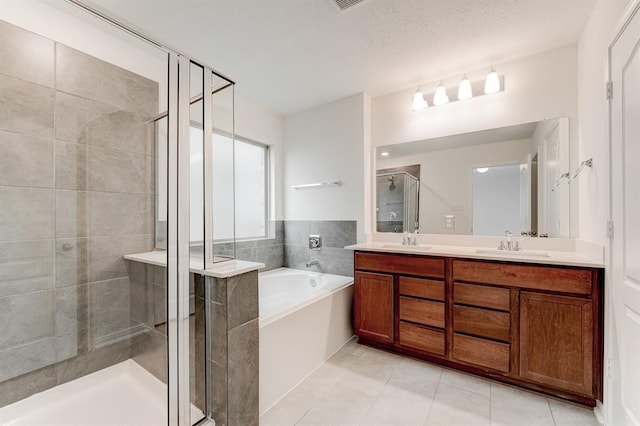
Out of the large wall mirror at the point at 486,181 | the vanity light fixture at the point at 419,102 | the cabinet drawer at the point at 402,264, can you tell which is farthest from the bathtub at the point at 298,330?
the vanity light fixture at the point at 419,102

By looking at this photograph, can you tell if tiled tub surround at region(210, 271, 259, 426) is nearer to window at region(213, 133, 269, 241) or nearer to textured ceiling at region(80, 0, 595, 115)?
window at region(213, 133, 269, 241)

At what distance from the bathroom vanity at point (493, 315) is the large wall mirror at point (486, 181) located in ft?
1.89

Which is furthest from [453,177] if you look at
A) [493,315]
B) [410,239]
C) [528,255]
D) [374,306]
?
[374,306]

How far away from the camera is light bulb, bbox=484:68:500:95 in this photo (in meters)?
2.30

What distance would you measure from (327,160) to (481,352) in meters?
2.26

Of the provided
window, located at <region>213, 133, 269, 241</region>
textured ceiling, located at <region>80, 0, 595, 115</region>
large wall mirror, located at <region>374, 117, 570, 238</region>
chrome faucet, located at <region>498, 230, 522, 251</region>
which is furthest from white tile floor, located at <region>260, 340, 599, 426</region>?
textured ceiling, located at <region>80, 0, 595, 115</region>

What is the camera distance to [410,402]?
1.77 m

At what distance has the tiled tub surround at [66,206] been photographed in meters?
1.52

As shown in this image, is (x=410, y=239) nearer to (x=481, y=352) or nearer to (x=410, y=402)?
(x=481, y=352)

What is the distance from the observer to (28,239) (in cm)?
158

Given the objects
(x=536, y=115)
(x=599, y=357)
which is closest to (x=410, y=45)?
(x=536, y=115)

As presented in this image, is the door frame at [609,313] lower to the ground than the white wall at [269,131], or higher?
lower

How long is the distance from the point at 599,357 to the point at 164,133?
290 cm

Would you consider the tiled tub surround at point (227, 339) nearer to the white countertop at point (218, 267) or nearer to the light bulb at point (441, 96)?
the white countertop at point (218, 267)
